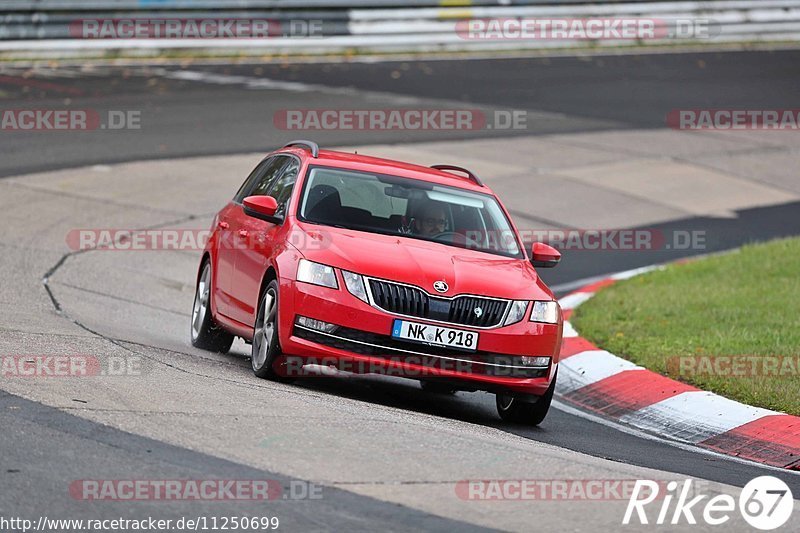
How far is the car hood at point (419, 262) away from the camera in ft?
28.6

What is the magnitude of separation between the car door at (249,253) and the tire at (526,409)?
1783mm

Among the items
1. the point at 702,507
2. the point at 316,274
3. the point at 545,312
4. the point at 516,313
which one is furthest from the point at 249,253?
the point at 702,507

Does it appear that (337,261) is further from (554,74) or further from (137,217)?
(554,74)

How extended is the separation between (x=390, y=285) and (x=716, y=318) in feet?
15.2

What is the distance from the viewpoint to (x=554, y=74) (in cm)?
2942

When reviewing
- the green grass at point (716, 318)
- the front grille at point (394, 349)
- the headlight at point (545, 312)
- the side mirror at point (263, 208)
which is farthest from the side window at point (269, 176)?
the green grass at point (716, 318)

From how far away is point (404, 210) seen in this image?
9.79 metres

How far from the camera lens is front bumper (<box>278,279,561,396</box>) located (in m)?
8.59

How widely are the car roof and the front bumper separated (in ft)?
5.20

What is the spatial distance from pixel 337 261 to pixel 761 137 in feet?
58.7

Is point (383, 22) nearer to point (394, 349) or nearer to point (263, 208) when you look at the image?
point (263, 208)

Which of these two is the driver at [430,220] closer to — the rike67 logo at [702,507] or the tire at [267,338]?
the tire at [267,338]

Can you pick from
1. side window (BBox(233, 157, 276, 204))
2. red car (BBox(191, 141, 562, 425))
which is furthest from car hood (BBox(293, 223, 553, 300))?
side window (BBox(233, 157, 276, 204))

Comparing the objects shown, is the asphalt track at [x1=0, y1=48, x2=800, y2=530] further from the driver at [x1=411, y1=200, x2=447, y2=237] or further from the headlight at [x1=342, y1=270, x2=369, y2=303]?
the driver at [x1=411, y1=200, x2=447, y2=237]
